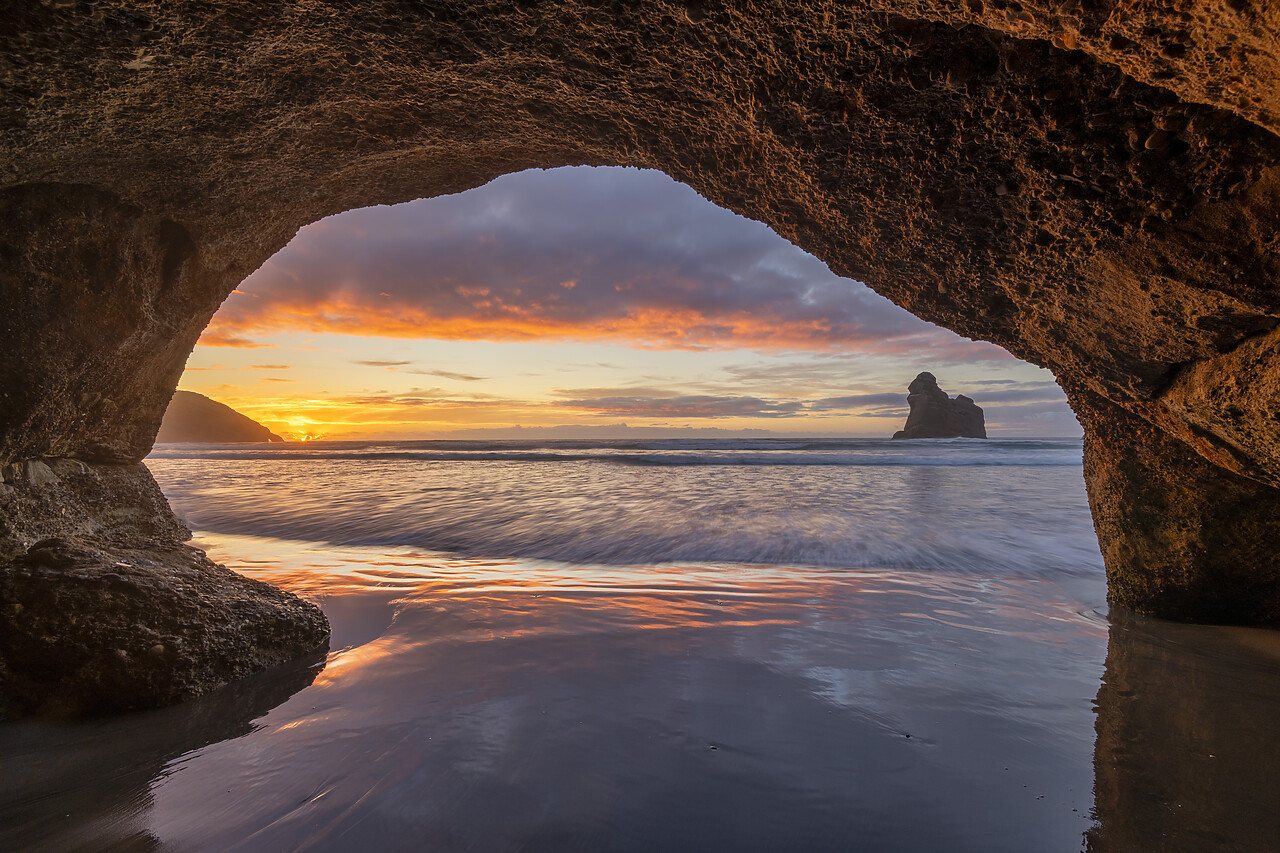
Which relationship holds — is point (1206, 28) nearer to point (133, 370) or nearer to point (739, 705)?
point (739, 705)

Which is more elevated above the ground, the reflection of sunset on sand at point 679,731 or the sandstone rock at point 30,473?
the sandstone rock at point 30,473

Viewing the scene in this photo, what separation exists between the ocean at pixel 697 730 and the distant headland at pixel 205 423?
70026mm

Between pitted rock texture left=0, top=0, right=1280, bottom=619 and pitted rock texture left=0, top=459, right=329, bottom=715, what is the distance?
20.1 inches

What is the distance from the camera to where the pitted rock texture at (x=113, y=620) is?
204 centimetres

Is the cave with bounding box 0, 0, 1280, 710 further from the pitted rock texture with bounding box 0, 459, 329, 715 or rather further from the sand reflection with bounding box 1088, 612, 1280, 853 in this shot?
the sand reflection with bounding box 1088, 612, 1280, 853

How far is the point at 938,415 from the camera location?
3941cm

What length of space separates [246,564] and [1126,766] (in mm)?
5954

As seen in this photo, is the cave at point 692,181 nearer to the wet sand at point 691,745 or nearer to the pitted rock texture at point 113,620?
the pitted rock texture at point 113,620

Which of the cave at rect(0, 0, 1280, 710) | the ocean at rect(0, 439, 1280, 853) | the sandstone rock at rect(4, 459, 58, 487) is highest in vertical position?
the cave at rect(0, 0, 1280, 710)

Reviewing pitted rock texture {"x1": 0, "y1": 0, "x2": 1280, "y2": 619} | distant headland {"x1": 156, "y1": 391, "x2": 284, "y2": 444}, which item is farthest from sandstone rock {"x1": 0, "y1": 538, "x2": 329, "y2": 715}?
distant headland {"x1": 156, "y1": 391, "x2": 284, "y2": 444}

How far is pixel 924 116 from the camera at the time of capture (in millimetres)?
1789

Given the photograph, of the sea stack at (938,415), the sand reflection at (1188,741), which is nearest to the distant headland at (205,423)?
the sea stack at (938,415)

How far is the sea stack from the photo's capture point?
39.2 meters

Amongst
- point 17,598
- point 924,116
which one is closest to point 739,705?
point 924,116
